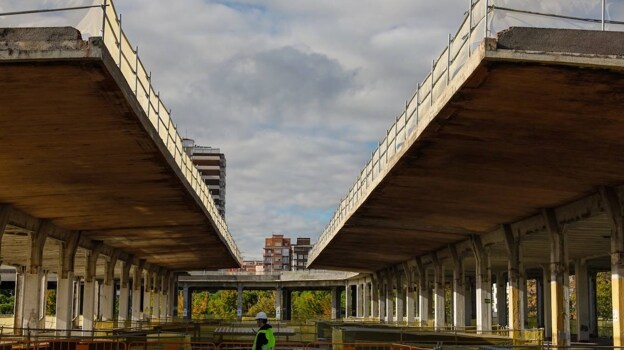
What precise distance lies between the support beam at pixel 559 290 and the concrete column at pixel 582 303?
24029 mm

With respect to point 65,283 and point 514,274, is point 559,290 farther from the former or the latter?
point 65,283

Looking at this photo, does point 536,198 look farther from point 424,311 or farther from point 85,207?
point 424,311

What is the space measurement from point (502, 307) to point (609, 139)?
6012cm

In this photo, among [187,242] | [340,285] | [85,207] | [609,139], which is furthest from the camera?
[340,285]

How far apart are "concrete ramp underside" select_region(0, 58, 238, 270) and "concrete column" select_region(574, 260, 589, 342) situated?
24.9m

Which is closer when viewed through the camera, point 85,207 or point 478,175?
point 478,175

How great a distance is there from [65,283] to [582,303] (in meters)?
31.9

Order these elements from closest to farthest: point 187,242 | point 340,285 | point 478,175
A: 1. point 478,175
2. point 187,242
3. point 340,285

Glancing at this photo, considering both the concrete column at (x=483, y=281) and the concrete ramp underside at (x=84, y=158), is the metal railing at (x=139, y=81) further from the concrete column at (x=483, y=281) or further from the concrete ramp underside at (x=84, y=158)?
the concrete column at (x=483, y=281)

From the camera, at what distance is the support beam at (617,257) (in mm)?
25453

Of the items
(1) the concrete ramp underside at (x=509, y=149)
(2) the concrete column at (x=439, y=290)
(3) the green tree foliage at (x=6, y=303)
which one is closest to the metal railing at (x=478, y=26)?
(1) the concrete ramp underside at (x=509, y=149)

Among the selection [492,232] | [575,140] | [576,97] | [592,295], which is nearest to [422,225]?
[492,232]

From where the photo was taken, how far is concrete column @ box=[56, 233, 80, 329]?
131 ft

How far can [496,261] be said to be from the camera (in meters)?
63.5
